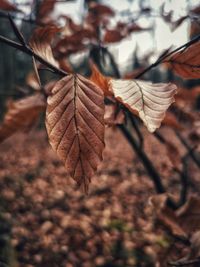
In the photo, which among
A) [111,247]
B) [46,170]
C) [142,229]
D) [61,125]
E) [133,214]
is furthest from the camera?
[46,170]

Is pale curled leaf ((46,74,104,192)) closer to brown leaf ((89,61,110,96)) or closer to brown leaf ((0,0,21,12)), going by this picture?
brown leaf ((89,61,110,96))

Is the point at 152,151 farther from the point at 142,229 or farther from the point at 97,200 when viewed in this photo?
the point at 142,229

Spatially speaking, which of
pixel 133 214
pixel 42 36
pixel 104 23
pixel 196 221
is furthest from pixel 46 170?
pixel 42 36

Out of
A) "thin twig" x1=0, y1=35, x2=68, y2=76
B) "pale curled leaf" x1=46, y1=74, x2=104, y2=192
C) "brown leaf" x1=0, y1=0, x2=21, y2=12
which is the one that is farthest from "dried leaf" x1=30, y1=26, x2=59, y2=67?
"brown leaf" x1=0, y1=0, x2=21, y2=12

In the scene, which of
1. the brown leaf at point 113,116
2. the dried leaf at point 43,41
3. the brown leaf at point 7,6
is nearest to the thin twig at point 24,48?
the dried leaf at point 43,41

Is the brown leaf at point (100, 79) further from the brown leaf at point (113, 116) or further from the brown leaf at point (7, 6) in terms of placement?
the brown leaf at point (7, 6)
